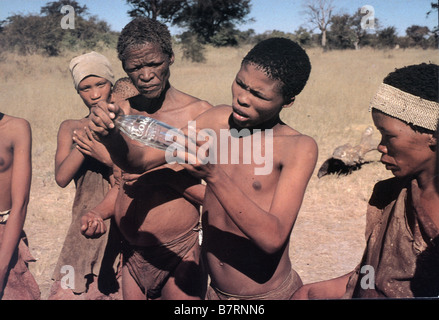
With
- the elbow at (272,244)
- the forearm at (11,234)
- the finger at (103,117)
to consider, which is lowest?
the forearm at (11,234)

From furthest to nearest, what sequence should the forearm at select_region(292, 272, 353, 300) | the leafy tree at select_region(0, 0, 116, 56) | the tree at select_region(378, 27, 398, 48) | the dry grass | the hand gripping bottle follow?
the tree at select_region(378, 27, 398, 48) → the leafy tree at select_region(0, 0, 116, 56) → the dry grass → the forearm at select_region(292, 272, 353, 300) → the hand gripping bottle

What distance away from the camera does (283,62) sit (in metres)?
1.67

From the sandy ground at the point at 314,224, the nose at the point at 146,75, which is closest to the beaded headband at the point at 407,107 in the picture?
the nose at the point at 146,75

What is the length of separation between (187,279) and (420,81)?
1.39 meters

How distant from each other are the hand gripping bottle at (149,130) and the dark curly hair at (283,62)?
1.59 ft

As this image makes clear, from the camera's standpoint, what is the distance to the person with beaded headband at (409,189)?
5.06 feet

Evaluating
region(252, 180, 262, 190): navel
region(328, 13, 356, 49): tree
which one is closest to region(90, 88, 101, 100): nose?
region(252, 180, 262, 190): navel

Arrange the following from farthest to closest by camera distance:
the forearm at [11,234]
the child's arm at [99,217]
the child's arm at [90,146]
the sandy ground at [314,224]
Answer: the sandy ground at [314,224]
the forearm at [11,234]
the child's arm at [99,217]
the child's arm at [90,146]

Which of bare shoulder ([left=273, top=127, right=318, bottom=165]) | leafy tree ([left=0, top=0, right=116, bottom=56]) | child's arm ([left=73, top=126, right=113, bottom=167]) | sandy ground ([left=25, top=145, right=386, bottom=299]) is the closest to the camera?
bare shoulder ([left=273, top=127, right=318, bottom=165])

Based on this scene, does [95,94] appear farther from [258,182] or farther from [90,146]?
[258,182]

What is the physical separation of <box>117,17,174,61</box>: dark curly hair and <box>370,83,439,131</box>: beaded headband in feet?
3.43

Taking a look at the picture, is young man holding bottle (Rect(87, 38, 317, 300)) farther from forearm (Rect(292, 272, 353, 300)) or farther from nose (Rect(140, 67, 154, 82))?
nose (Rect(140, 67, 154, 82))

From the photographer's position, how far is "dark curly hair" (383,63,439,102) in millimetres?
1550

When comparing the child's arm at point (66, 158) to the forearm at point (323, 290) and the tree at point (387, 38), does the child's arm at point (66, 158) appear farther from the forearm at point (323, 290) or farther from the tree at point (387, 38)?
the tree at point (387, 38)
